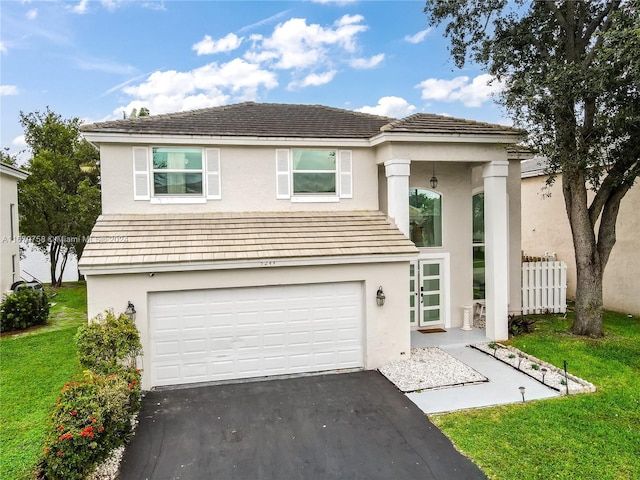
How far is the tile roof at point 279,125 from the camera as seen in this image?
35.5 feet

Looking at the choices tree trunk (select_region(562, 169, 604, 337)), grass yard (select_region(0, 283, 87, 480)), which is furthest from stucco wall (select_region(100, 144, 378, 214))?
tree trunk (select_region(562, 169, 604, 337))

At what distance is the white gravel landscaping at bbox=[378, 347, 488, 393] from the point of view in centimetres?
884

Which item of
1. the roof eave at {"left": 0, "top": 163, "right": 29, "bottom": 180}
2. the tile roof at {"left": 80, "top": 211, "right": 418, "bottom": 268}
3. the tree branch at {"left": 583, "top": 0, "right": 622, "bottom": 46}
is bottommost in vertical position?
the tile roof at {"left": 80, "top": 211, "right": 418, "bottom": 268}

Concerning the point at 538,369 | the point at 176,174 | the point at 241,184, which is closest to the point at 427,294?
the point at 538,369

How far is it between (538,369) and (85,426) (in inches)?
363

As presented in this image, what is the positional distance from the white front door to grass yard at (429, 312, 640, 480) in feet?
12.7

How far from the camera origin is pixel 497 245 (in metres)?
11.6

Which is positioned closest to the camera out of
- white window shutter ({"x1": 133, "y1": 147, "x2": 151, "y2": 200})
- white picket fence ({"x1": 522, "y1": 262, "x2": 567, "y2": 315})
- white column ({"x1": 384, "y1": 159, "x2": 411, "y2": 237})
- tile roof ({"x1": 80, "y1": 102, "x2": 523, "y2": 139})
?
white window shutter ({"x1": 133, "y1": 147, "x2": 151, "y2": 200})

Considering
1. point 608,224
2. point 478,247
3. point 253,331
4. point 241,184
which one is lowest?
point 253,331

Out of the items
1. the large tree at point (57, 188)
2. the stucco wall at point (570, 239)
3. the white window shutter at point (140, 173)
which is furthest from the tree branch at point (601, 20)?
the large tree at point (57, 188)

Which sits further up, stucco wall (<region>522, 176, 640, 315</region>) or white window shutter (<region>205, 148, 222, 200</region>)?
white window shutter (<region>205, 148, 222, 200</region>)

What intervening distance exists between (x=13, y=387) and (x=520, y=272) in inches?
591

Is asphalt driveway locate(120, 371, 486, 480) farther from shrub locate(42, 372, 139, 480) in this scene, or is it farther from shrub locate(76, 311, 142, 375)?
shrub locate(76, 311, 142, 375)

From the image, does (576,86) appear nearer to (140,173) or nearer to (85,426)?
(140,173)
